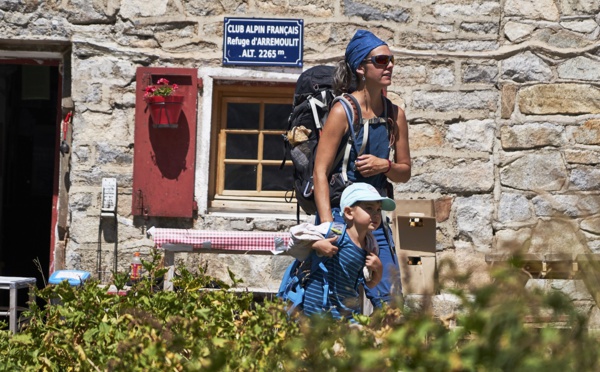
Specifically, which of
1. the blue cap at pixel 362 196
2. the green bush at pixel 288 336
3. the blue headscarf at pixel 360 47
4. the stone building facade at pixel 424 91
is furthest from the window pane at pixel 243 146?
the green bush at pixel 288 336

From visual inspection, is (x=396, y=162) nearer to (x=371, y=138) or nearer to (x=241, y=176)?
(x=371, y=138)

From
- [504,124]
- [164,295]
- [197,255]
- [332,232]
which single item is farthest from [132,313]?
[504,124]

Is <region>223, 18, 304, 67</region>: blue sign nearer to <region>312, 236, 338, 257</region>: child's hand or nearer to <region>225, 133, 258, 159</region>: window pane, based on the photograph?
<region>225, 133, 258, 159</region>: window pane

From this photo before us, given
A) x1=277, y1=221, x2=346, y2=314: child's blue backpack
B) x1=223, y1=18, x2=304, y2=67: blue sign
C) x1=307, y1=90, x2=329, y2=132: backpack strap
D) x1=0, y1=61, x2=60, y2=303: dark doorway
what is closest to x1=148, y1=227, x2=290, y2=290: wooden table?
x1=223, y1=18, x2=304, y2=67: blue sign

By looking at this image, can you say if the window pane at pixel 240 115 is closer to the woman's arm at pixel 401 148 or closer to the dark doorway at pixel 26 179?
the dark doorway at pixel 26 179

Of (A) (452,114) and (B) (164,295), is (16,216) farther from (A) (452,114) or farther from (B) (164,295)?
(B) (164,295)

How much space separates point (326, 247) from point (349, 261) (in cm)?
12

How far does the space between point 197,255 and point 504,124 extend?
2329 mm

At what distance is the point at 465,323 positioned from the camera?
173 centimetres

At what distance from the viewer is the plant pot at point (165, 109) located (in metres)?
7.16

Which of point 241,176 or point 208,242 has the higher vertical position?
point 241,176

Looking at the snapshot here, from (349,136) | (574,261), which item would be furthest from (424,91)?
(574,261)

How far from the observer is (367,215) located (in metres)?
4.10

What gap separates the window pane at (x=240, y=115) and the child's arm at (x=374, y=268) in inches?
138
